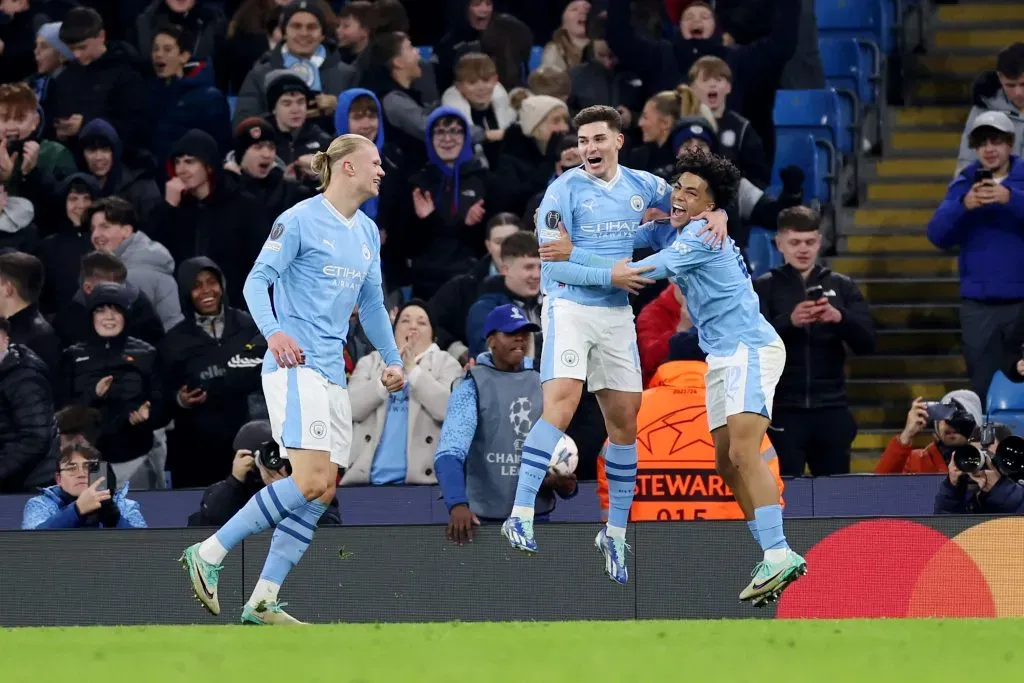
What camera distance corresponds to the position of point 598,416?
37.9ft

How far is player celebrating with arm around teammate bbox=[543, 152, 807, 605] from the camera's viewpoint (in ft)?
28.5

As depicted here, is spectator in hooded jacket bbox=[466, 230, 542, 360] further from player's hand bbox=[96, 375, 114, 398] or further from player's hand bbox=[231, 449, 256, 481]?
player's hand bbox=[96, 375, 114, 398]

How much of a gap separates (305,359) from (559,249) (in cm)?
132

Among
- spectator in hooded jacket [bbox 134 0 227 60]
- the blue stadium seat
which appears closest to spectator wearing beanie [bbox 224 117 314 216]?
spectator in hooded jacket [bbox 134 0 227 60]

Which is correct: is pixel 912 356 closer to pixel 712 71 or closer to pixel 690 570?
pixel 712 71

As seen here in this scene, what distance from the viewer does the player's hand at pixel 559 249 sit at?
9.03 metres

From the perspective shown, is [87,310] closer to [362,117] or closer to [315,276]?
[362,117]

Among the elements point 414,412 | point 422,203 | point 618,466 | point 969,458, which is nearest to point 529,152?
point 422,203

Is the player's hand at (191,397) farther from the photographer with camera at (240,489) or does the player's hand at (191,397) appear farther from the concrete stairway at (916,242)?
the concrete stairway at (916,242)

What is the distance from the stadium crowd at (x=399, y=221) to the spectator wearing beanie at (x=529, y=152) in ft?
0.06

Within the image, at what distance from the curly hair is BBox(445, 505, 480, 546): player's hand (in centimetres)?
196

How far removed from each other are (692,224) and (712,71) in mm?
5147

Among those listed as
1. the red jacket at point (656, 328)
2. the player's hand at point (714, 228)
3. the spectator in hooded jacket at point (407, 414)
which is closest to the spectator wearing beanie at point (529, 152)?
the red jacket at point (656, 328)

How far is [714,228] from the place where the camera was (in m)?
8.84
